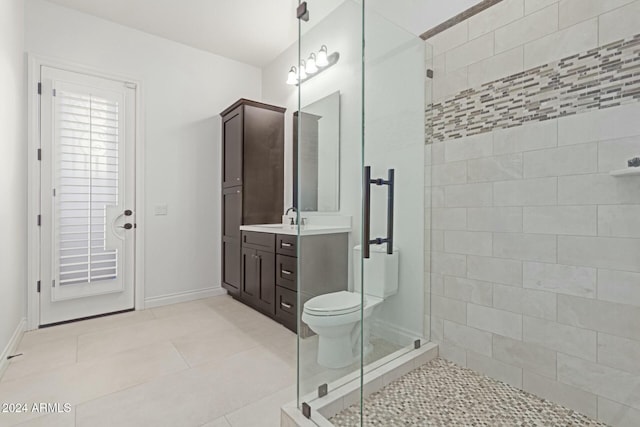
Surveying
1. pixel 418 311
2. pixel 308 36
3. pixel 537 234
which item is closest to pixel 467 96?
pixel 537 234

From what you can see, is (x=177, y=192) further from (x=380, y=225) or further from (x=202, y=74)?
(x=380, y=225)

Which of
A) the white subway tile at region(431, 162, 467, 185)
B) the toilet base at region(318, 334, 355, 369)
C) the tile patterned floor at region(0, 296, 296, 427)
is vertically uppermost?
the white subway tile at region(431, 162, 467, 185)

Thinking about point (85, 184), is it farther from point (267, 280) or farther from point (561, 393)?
point (561, 393)

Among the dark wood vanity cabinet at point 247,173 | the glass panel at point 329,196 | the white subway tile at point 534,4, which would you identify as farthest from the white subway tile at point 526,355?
the dark wood vanity cabinet at point 247,173

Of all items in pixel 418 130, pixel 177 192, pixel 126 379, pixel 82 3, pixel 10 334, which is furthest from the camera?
pixel 177 192

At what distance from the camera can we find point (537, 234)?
1671 mm

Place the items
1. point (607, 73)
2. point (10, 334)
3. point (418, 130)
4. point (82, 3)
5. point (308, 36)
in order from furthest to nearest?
1. point (82, 3)
2. point (10, 334)
3. point (418, 130)
4. point (308, 36)
5. point (607, 73)

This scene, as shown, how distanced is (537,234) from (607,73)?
79 centimetres

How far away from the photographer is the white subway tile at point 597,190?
54.4 inches

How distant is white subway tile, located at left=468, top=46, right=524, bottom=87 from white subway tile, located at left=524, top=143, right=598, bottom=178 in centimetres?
48

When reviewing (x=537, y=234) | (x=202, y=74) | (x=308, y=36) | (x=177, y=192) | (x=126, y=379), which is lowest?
(x=126, y=379)

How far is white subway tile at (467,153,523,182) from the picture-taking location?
1.74 metres

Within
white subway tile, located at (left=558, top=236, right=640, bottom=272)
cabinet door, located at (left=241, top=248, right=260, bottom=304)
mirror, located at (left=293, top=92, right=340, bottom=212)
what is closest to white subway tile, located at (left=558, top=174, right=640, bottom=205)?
white subway tile, located at (left=558, top=236, right=640, bottom=272)

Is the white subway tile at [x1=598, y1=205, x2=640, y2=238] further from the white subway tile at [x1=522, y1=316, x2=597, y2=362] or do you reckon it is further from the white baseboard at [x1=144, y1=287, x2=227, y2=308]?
the white baseboard at [x1=144, y1=287, x2=227, y2=308]
